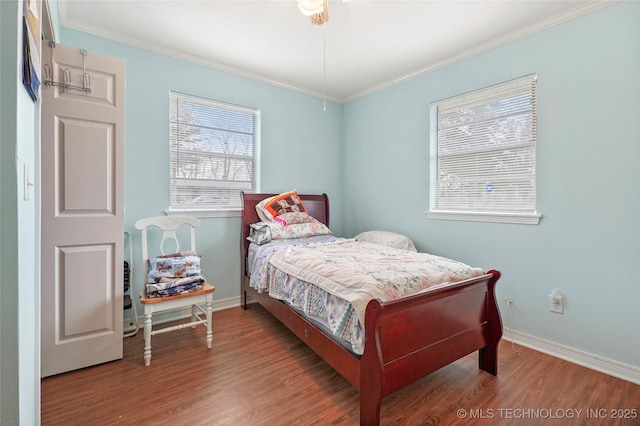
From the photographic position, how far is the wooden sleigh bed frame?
1471mm

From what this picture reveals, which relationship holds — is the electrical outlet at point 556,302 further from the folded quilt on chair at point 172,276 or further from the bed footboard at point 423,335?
the folded quilt on chair at point 172,276

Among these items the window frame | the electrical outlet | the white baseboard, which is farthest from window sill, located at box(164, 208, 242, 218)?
the electrical outlet

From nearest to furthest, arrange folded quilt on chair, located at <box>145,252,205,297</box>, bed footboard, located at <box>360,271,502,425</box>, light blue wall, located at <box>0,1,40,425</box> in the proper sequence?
light blue wall, located at <box>0,1,40,425</box>
bed footboard, located at <box>360,271,502,425</box>
folded quilt on chair, located at <box>145,252,205,297</box>

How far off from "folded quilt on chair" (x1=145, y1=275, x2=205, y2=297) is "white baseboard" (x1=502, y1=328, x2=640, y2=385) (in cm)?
268

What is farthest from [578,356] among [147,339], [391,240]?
[147,339]

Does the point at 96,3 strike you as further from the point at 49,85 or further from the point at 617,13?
the point at 617,13

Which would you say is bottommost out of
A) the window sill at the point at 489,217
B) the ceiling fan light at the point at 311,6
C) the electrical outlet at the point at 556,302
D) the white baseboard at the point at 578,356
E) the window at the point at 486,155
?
the white baseboard at the point at 578,356

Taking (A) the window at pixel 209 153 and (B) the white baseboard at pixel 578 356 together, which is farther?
(A) the window at pixel 209 153

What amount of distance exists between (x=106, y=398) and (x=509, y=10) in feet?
12.5

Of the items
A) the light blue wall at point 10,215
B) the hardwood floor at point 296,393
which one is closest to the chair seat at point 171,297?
the hardwood floor at point 296,393

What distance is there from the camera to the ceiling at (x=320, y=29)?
7.34 feet

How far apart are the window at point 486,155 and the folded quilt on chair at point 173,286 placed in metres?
2.36

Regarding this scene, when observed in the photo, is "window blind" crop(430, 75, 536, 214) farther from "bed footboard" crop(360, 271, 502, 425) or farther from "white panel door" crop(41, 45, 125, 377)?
"white panel door" crop(41, 45, 125, 377)

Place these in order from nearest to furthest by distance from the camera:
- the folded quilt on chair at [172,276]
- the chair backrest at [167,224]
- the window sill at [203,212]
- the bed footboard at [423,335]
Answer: the bed footboard at [423,335] < the folded quilt on chair at [172,276] < the chair backrest at [167,224] < the window sill at [203,212]
